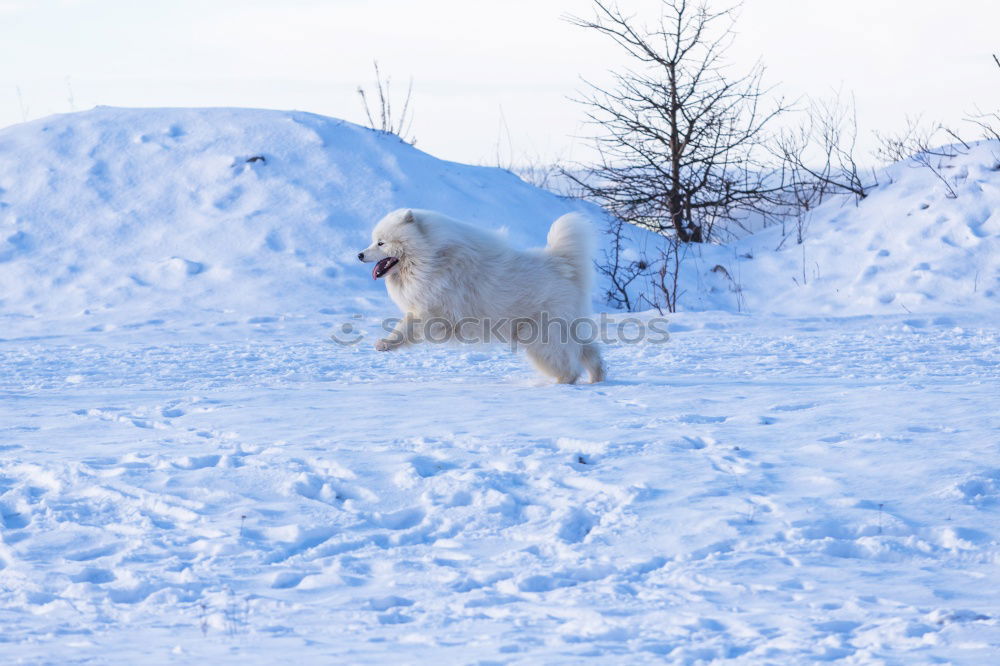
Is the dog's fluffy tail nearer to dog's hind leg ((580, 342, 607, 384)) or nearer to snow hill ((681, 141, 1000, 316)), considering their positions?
dog's hind leg ((580, 342, 607, 384))

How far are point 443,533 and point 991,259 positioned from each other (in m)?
10.7

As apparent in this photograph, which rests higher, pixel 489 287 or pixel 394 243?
pixel 394 243

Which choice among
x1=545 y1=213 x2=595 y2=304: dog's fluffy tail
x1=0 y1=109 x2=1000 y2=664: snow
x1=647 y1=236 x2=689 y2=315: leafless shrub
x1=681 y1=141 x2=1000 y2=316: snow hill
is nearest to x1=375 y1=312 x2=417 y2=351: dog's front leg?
x1=0 y1=109 x2=1000 y2=664: snow

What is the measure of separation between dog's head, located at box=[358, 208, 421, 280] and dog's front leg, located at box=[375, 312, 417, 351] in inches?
13.6

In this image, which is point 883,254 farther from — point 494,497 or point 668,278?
point 494,497

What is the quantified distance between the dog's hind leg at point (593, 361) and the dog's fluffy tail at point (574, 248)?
1.08ft

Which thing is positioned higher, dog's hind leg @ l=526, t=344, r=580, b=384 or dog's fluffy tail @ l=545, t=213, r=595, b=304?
dog's fluffy tail @ l=545, t=213, r=595, b=304

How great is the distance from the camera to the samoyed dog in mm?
6473

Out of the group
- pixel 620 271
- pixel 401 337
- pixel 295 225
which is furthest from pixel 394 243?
pixel 620 271

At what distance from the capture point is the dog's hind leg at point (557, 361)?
21.5 feet

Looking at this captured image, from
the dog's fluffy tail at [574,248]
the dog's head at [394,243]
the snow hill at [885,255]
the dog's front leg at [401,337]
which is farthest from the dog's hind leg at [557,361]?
the snow hill at [885,255]

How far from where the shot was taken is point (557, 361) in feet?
21.6

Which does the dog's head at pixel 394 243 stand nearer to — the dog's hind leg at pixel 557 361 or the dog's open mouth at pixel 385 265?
the dog's open mouth at pixel 385 265

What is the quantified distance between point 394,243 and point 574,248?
45.3 inches
